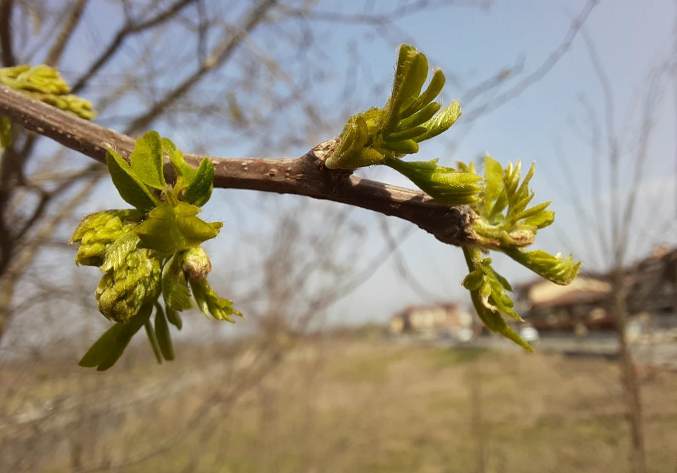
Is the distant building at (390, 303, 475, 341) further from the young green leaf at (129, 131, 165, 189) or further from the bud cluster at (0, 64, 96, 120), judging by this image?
the young green leaf at (129, 131, 165, 189)

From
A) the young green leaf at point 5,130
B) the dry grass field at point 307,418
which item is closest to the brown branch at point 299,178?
the young green leaf at point 5,130

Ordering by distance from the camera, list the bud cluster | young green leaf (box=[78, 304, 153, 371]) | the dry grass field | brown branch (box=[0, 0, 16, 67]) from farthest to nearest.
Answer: the dry grass field < brown branch (box=[0, 0, 16, 67]) < the bud cluster < young green leaf (box=[78, 304, 153, 371])

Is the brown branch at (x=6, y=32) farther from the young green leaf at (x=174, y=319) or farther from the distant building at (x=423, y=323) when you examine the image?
the distant building at (x=423, y=323)

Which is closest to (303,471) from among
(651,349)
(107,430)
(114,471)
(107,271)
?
(107,430)

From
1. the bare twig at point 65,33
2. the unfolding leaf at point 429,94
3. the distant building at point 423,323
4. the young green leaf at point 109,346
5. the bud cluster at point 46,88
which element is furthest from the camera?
the distant building at point 423,323

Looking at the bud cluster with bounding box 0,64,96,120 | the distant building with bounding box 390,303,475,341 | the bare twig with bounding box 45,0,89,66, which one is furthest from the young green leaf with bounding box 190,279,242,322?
the distant building with bounding box 390,303,475,341

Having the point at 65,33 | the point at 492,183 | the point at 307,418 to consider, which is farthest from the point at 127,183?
the point at 307,418
